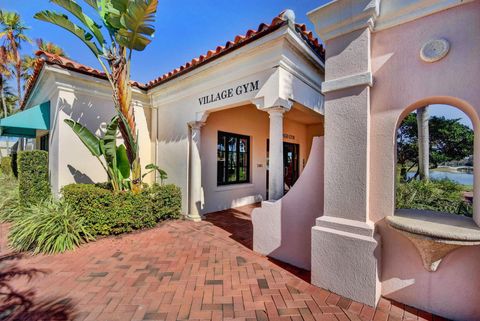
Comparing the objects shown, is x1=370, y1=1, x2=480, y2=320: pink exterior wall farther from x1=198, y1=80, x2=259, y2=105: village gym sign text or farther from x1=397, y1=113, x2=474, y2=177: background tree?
x1=397, y1=113, x2=474, y2=177: background tree

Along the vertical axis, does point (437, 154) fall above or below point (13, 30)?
below

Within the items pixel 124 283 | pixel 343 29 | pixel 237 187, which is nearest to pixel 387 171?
pixel 343 29

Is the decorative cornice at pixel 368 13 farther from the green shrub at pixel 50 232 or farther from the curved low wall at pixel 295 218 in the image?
the green shrub at pixel 50 232

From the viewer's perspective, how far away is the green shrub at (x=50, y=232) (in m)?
4.45

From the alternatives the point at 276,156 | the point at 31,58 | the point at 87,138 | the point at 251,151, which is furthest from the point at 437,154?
the point at 31,58

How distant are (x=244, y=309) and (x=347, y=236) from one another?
1647mm

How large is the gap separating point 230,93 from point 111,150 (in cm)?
333

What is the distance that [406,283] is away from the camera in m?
2.79

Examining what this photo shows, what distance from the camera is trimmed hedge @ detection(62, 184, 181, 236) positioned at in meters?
5.14

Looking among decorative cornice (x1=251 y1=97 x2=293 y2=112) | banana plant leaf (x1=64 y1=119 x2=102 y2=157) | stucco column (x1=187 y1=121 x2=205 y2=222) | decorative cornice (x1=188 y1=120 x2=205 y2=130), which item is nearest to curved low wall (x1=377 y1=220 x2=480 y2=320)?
decorative cornice (x1=251 y1=97 x2=293 y2=112)

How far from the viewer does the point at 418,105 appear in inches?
109

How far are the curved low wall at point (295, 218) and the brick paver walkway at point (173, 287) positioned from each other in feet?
0.80

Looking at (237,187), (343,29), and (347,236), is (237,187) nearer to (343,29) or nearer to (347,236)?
(347,236)

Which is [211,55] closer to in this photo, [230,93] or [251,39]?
[230,93]
